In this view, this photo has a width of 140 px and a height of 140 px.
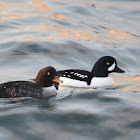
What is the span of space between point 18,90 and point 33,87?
399 millimetres

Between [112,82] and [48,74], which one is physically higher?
[48,74]

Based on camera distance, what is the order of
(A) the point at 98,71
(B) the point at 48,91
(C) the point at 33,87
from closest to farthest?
1. (C) the point at 33,87
2. (B) the point at 48,91
3. (A) the point at 98,71

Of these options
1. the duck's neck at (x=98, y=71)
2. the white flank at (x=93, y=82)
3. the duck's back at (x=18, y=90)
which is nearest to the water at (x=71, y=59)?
the duck's back at (x=18, y=90)

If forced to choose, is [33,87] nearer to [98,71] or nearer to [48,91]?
[48,91]

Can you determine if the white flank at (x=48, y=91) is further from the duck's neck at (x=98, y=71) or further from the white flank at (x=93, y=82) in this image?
the duck's neck at (x=98, y=71)

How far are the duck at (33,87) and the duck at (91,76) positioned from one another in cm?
143

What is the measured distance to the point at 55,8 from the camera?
20.9 meters

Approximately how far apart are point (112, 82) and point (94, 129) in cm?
428

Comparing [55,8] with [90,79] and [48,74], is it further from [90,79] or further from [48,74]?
[48,74]

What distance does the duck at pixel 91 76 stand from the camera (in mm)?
11469

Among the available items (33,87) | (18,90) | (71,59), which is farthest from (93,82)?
(18,90)

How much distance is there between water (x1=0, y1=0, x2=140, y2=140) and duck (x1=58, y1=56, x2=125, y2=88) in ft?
1.21

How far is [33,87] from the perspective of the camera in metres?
9.59

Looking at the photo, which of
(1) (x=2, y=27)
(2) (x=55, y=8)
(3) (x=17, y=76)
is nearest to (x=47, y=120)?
(3) (x=17, y=76)
